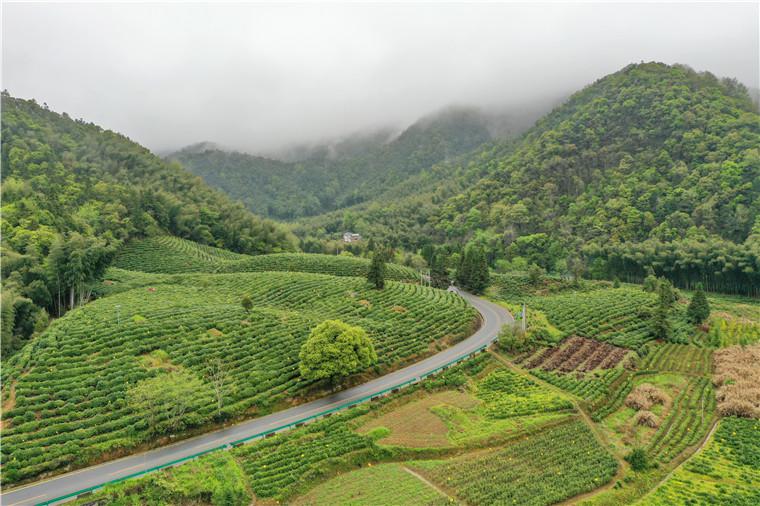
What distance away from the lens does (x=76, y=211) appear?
91375 millimetres

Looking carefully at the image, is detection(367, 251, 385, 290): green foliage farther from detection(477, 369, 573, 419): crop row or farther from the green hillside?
detection(477, 369, 573, 419): crop row

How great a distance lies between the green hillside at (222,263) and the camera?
289 feet

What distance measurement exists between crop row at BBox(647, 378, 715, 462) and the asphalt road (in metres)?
19.8

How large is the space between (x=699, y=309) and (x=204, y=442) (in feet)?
208

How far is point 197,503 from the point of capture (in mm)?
26703

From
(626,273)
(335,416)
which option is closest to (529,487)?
(335,416)

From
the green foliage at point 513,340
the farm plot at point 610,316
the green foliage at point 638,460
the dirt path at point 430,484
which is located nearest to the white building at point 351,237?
the farm plot at point 610,316

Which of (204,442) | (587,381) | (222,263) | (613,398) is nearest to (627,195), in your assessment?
(587,381)

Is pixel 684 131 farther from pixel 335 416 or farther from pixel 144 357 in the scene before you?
pixel 144 357

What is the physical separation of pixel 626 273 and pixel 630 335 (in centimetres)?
4344

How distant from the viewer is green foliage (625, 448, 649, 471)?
31984 millimetres

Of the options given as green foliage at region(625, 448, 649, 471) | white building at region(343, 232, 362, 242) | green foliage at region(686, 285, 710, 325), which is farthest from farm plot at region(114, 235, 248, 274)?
green foliage at region(686, 285, 710, 325)

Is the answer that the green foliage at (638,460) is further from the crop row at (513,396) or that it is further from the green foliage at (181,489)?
the green foliage at (181,489)

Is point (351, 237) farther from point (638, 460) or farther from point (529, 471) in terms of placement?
point (638, 460)
